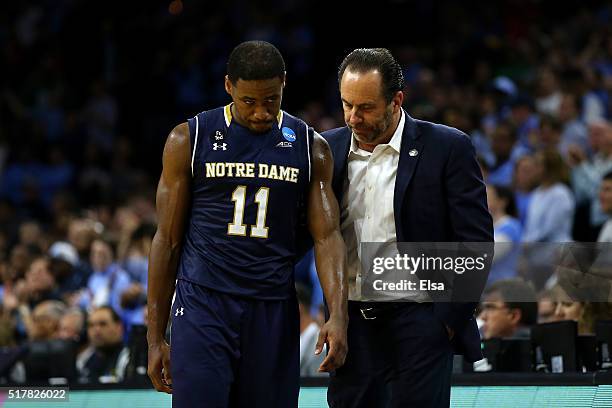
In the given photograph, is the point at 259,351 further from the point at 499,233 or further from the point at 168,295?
the point at 499,233

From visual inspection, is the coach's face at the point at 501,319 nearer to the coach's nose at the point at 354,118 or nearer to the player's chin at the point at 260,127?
the coach's nose at the point at 354,118

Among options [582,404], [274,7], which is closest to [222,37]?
[274,7]

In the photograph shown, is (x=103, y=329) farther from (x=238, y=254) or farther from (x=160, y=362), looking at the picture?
(x=238, y=254)

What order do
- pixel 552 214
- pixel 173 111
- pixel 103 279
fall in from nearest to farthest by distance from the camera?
1. pixel 552 214
2. pixel 103 279
3. pixel 173 111

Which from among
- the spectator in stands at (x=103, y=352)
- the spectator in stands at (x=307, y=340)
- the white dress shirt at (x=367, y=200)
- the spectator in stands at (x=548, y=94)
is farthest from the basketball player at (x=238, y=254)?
the spectator in stands at (x=548, y=94)

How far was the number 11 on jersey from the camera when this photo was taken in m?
4.67

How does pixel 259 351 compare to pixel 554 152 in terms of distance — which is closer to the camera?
pixel 259 351

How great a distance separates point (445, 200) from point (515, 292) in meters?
1.63

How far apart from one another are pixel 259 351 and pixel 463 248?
965mm

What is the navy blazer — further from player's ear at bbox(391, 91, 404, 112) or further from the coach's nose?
the coach's nose

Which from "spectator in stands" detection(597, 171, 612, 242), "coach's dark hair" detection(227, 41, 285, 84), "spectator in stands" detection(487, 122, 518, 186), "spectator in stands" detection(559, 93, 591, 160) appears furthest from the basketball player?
"spectator in stands" detection(559, 93, 591, 160)

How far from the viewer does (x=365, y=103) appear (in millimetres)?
4777

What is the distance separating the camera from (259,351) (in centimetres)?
465

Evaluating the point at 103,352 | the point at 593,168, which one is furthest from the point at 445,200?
the point at 593,168
